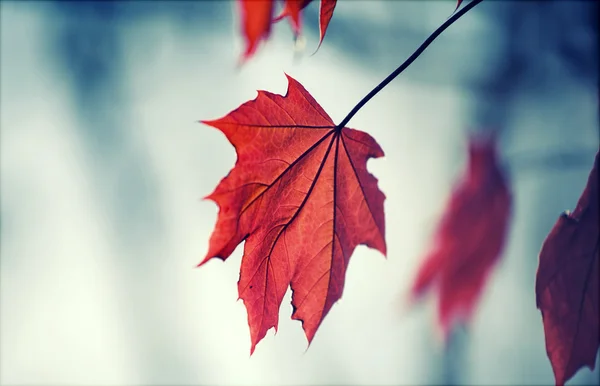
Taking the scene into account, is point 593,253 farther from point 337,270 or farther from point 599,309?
point 337,270

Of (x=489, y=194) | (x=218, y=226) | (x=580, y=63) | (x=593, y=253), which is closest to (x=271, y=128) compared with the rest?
(x=218, y=226)

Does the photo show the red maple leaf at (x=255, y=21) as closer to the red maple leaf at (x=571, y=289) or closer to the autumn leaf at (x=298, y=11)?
the autumn leaf at (x=298, y=11)

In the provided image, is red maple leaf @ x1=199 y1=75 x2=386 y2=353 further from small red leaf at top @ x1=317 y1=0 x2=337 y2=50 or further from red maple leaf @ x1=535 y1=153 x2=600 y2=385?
red maple leaf @ x1=535 y1=153 x2=600 y2=385

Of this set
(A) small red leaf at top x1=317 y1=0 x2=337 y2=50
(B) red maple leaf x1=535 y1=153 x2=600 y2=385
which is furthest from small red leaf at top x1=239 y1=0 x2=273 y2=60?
(B) red maple leaf x1=535 y1=153 x2=600 y2=385

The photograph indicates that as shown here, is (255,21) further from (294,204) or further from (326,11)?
(294,204)

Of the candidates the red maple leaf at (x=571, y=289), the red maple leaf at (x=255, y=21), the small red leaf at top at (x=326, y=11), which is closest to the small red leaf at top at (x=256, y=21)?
the red maple leaf at (x=255, y=21)

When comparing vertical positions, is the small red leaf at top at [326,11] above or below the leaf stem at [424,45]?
above

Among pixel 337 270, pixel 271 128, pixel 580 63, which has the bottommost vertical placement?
pixel 337 270

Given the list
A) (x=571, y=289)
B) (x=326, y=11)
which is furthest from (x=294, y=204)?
(x=571, y=289)
